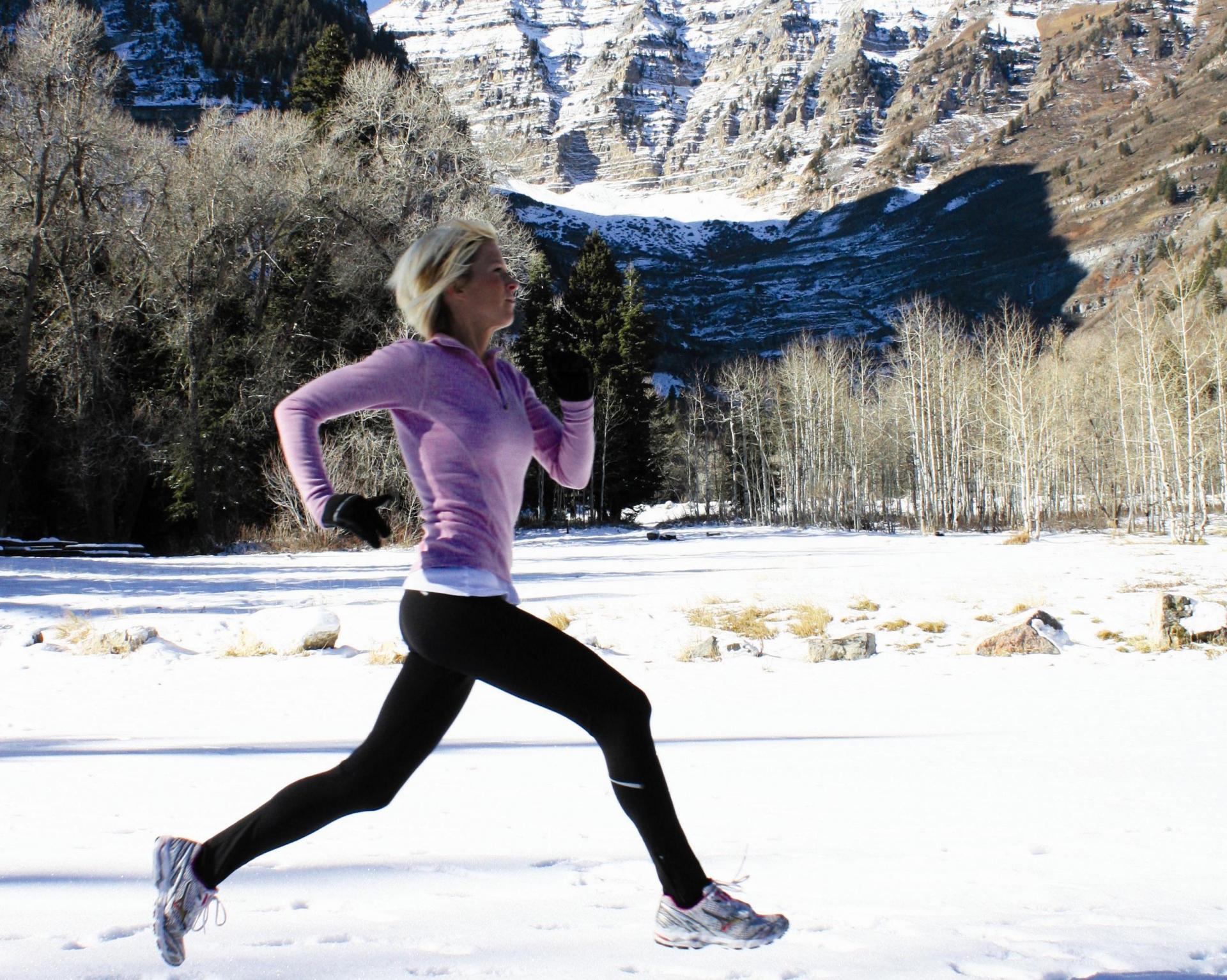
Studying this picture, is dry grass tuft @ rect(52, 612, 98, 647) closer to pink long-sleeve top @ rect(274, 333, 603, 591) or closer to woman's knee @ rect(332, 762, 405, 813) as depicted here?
woman's knee @ rect(332, 762, 405, 813)

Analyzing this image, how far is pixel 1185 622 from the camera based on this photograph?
9594 mm

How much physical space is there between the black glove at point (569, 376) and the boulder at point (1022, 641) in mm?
7931

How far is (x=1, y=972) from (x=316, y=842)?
1.33 m

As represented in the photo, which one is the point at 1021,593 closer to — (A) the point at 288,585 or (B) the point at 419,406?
(A) the point at 288,585

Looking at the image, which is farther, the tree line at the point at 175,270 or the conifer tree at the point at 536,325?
the conifer tree at the point at 536,325

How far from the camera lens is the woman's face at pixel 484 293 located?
2.27m

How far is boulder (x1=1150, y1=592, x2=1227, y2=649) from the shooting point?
9.41m

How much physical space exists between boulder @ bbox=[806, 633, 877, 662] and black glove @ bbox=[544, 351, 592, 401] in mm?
7203

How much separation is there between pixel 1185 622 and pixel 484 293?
9.81m

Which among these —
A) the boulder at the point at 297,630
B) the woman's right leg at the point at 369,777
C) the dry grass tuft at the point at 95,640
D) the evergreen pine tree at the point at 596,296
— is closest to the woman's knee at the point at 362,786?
the woman's right leg at the point at 369,777

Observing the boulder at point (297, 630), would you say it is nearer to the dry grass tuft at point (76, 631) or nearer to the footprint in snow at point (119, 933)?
the dry grass tuft at point (76, 631)

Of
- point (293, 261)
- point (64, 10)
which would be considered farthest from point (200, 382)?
point (64, 10)

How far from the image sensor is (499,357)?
246 cm

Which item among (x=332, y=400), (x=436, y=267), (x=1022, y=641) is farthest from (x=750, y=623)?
(x=332, y=400)
